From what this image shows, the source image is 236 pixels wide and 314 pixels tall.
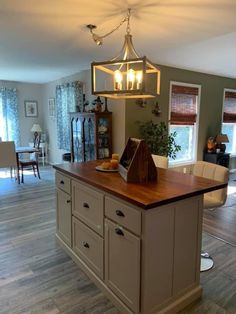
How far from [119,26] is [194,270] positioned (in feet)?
8.24

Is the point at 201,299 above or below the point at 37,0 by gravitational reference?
below

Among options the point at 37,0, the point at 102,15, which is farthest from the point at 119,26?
the point at 37,0

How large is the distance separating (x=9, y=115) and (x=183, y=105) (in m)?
4.70

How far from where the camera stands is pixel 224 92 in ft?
19.9

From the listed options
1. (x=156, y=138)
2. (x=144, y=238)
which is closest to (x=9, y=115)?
(x=156, y=138)

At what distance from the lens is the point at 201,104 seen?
562 centimetres

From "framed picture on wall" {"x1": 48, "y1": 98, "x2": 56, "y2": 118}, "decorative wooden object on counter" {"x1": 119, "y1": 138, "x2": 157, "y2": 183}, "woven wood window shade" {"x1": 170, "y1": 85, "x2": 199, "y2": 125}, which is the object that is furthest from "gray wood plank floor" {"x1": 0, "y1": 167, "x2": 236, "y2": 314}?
"framed picture on wall" {"x1": 48, "y1": 98, "x2": 56, "y2": 118}

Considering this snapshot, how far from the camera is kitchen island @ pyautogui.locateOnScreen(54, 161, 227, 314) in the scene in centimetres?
163

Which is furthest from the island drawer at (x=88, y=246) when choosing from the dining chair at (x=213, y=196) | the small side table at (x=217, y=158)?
the small side table at (x=217, y=158)

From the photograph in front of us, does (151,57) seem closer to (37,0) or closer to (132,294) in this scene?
(37,0)

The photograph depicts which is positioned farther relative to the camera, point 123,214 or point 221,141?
point 221,141

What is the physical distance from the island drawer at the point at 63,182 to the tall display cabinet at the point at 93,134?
1.98m

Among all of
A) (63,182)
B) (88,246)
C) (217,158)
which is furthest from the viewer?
(217,158)

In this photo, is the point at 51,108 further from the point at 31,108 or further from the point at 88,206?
the point at 88,206
